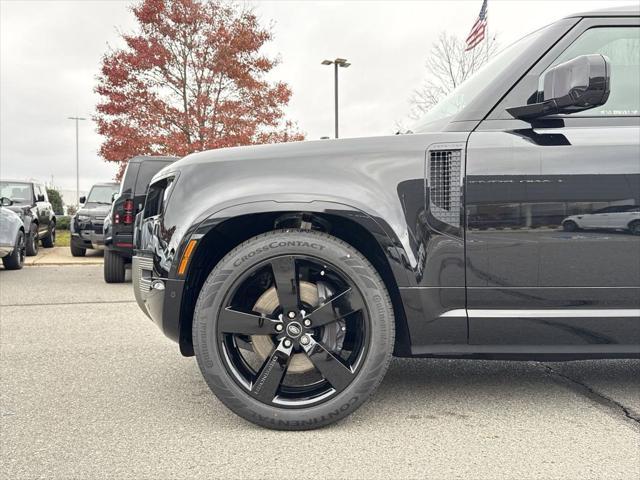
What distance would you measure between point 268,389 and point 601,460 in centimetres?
140

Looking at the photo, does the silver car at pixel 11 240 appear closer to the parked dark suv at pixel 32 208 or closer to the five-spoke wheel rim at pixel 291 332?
the parked dark suv at pixel 32 208

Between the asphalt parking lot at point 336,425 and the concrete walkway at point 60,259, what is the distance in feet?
24.0

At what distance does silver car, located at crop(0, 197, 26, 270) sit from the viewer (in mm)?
9289

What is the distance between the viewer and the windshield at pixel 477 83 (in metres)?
2.84

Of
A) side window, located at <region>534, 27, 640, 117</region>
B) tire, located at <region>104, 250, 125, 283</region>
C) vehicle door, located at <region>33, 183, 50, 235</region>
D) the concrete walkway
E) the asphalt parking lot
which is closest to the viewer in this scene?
the asphalt parking lot

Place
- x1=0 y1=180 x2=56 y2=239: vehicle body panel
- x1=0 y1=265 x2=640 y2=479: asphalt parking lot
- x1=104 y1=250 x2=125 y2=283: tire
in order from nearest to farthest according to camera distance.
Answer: x1=0 y1=265 x2=640 y2=479: asphalt parking lot → x1=104 y1=250 x2=125 y2=283: tire → x1=0 y1=180 x2=56 y2=239: vehicle body panel

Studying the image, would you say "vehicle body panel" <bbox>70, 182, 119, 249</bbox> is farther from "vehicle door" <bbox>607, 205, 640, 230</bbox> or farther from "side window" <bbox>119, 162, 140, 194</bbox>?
"vehicle door" <bbox>607, 205, 640, 230</bbox>

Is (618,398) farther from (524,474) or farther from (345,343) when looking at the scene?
(345,343)

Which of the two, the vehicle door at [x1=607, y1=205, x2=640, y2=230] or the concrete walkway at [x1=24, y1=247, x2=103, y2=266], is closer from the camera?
the vehicle door at [x1=607, y1=205, x2=640, y2=230]

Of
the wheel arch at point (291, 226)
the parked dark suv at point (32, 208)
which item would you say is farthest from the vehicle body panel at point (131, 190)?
the wheel arch at point (291, 226)

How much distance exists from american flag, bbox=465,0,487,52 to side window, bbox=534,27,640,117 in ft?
32.1

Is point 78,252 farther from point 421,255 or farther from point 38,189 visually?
point 421,255

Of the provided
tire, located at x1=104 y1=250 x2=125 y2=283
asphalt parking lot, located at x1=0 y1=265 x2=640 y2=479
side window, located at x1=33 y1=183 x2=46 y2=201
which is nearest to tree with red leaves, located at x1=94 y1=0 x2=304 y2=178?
side window, located at x1=33 y1=183 x2=46 y2=201

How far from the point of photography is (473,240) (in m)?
2.55
